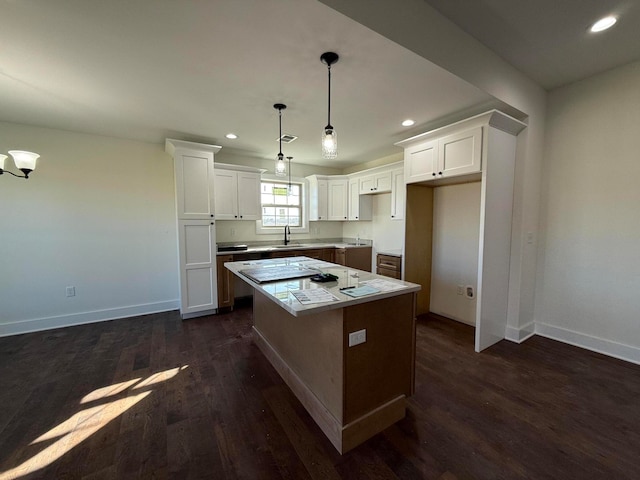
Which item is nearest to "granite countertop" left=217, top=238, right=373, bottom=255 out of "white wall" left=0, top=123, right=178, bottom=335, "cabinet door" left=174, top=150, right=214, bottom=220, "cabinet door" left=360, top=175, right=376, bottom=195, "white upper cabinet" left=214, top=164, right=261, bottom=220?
"white upper cabinet" left=214, top=164, right=261, bottom=220

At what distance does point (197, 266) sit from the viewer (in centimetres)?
372

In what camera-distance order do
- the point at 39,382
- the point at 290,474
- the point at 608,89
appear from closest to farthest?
the point at 290,474
the point at 39,382
the point at 608,89

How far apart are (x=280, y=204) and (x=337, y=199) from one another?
44.9 inches

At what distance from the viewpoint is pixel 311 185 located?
5246 millimetres

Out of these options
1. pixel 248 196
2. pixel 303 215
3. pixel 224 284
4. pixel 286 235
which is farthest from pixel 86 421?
pixel 303 215

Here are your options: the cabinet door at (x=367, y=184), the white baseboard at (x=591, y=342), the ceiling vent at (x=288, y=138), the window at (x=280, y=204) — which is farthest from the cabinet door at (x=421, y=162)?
the window at (x=280, y=204)

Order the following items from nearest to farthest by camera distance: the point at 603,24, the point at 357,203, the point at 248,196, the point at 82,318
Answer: the point at 603,24 → the point at 82,318 → the point at 248,196 → the point at 357,203

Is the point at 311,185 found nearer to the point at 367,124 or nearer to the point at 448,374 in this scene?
the point at 367,124

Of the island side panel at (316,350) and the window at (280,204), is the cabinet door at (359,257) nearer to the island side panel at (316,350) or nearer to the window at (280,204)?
the window at (280,204)

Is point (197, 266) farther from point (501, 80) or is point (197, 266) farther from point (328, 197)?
point (501, 80)

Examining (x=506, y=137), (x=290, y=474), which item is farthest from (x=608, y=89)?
(x=290, y=474)

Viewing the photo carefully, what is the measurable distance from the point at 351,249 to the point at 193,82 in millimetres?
3408

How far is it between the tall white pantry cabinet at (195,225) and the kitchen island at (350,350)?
201 cm

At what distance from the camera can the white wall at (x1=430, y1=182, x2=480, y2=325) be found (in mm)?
3350
